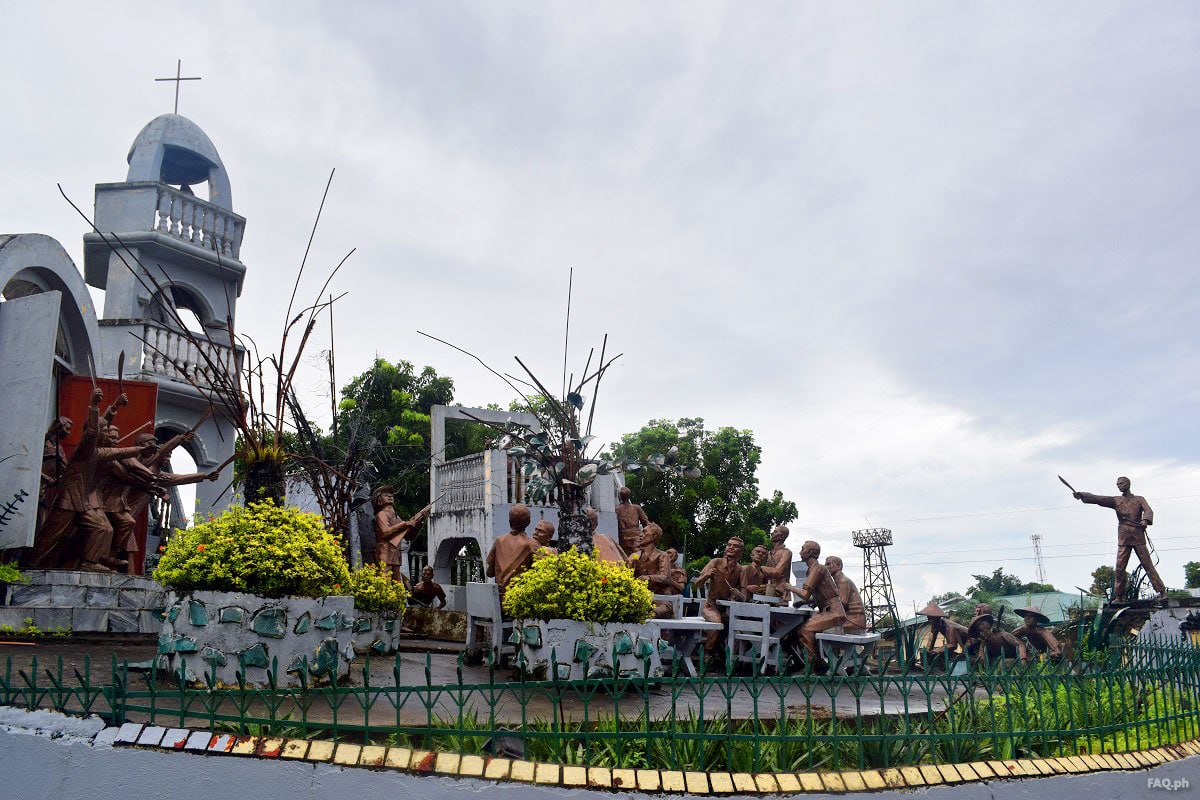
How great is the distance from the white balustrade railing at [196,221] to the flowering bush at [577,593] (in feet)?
38.8

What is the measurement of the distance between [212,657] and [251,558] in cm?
69

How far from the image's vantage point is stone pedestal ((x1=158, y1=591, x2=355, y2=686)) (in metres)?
5.90

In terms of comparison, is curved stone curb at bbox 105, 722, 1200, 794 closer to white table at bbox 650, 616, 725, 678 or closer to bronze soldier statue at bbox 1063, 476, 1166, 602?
white table at bbox 650, 616, 725, 678

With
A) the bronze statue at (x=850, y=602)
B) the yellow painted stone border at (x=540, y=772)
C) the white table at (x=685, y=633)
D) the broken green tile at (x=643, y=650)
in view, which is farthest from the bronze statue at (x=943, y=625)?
the yellow painted stone border at (x=540, y=772)

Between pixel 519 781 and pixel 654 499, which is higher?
pixel 654 499

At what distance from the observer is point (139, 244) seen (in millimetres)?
16016

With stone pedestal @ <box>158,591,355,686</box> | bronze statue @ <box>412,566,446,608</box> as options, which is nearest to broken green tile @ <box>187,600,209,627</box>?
stone pedestal @ <box>158,591,355,686</box>

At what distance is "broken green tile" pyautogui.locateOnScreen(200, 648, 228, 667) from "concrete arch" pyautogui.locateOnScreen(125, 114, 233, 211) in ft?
45.6

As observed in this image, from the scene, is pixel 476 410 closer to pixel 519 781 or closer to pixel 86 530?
pixel 86 530

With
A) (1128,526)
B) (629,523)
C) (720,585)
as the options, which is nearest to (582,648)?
(720,585)

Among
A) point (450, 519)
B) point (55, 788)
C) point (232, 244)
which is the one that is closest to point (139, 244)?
point (232, 244)

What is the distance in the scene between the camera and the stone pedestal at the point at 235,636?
5.90 metres

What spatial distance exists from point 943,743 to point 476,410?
1538 cm

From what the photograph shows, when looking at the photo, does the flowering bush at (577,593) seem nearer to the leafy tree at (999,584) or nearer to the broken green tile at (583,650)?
the broken green tile at (583,650)
